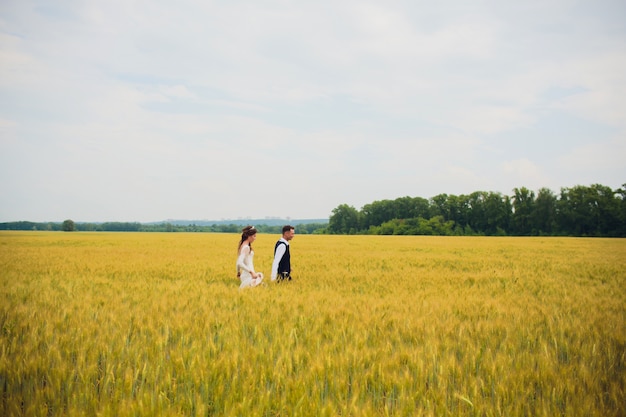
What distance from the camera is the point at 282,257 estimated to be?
9688mm

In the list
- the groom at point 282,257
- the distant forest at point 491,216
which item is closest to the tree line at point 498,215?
the distant forest at point 491,216

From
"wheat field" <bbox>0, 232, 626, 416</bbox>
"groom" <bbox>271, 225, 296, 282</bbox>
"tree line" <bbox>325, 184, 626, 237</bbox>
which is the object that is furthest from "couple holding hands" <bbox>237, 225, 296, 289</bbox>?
"tree line" <bbox>325, 184, 626, 237</bbox>

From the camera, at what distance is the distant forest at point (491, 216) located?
3331 inches

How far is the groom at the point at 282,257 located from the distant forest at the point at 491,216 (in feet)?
299

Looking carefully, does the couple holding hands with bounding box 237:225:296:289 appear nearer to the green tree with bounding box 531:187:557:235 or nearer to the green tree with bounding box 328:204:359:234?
the green tree with bounding box 531:187:557:235

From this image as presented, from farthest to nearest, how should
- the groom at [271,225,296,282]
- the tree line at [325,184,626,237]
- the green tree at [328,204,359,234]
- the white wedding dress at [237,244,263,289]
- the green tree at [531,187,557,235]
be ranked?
the green tree at [328,204,359,234]
the green tree at [531,187,557,235]
the tree line at [325,184,626,237]
the groom at [271,225,296,282]
the white wedding dress at [237,244,263,289]

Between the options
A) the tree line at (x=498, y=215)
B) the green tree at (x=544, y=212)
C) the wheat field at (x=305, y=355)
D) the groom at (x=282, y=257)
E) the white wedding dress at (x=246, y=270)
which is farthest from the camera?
the green tree at (x=544, y=212)

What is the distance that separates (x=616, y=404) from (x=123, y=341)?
5.04 m

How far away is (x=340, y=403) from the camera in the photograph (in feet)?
9.64

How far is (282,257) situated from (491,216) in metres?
104

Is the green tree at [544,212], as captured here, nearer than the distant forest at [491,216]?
No

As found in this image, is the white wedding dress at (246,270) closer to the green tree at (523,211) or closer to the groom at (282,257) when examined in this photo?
the groom at (282,257)

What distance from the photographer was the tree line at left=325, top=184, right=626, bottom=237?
84.4 metres

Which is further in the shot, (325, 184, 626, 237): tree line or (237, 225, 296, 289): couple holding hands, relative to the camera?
(325, 184, 626, 237): tree line
